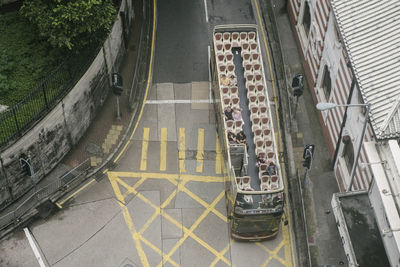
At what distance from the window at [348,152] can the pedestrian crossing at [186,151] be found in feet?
25.2

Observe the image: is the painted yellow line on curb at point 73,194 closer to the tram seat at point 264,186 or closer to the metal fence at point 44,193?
the metal fence at point 44,193

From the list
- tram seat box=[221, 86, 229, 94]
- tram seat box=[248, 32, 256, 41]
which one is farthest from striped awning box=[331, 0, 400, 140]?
tram seat box=[221, 86, 229, 94]

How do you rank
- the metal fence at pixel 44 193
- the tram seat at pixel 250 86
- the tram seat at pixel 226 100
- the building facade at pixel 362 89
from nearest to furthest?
1. the building facade at pixel 362 89
2. the metal fence at pixel 44 193
3. the tram seat at pixel 226 100
4. the tram seat at pixel 250 86

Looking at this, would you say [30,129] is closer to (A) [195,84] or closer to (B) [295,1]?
(A) [195,84]

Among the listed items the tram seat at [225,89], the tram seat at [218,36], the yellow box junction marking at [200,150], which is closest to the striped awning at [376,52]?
the tram seat at [225,89]

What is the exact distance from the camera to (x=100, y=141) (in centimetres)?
4197

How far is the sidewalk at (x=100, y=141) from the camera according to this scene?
39562 mm

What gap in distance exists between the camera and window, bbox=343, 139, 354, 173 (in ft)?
122

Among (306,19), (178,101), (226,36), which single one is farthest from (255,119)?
(306,19)

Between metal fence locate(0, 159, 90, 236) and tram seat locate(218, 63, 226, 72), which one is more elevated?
tram seat locate(218, 63, 226, 72)

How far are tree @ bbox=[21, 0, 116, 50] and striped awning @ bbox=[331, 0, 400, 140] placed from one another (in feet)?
45.8

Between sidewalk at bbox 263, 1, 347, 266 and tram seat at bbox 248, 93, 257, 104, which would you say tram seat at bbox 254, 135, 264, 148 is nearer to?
tram seat at bbox 248, 93, 257, 104

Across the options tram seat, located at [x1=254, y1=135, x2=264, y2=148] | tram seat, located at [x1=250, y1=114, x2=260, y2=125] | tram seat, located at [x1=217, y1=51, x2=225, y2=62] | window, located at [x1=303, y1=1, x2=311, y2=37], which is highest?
window, located at [x1=303, y1=1, x2=311, y2=37]

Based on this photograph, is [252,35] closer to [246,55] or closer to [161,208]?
[246,55]
